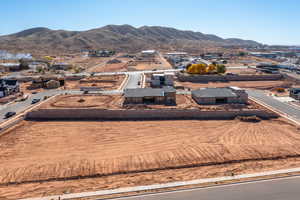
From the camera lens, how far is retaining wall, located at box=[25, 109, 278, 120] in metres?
27.7

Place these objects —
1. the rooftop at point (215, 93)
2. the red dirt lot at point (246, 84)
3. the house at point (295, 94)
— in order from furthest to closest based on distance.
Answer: the red dirt lot at point (246, 84) < the house at point (295, 94) < the rooftop at point (215, 93)

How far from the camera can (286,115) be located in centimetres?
2805

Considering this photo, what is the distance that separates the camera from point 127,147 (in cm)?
2027

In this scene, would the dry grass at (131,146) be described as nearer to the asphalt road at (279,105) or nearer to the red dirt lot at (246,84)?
the asphalt road at (279,105)

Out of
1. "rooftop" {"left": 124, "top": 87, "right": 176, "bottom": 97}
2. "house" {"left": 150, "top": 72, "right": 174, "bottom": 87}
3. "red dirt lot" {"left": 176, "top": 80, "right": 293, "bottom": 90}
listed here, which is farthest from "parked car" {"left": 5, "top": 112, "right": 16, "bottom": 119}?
"red dirt lot" {"left": 176, "top": 80, "right": 293, "bottom": 90}

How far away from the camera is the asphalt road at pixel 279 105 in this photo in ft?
93.7

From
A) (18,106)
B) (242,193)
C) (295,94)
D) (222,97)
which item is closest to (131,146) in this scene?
(242,193)

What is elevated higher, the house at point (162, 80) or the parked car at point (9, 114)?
the house at point (162, 80)

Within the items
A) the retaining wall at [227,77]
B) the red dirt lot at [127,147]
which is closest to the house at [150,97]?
the red dirt lot at [127,147]

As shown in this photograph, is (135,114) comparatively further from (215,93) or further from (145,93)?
(215,93)

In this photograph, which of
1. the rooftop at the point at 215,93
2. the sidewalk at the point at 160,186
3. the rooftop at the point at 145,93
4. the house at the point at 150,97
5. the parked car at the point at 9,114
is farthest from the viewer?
the rooftop at the point at 215,93

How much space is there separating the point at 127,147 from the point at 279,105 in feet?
81.1

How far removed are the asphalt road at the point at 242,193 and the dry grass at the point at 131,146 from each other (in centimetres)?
351

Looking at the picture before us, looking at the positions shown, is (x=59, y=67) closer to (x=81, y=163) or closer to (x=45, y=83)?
(x=45, y=83)
